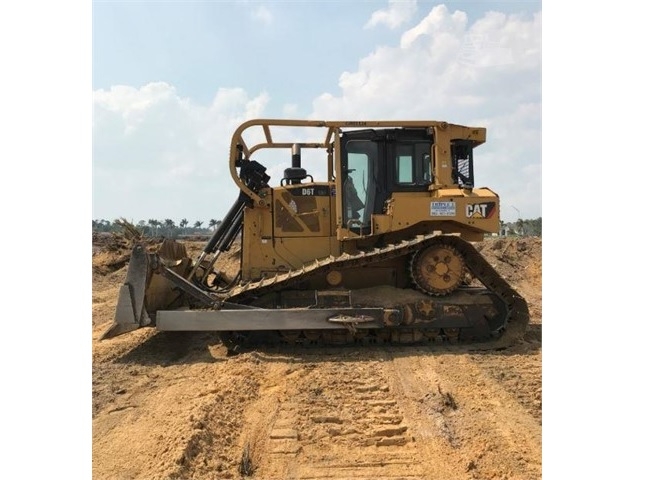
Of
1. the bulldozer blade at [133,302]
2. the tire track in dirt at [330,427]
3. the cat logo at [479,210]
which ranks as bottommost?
the tire track in dirt at [330,427]

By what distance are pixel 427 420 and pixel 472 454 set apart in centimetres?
66

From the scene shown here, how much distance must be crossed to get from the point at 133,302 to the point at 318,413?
3.23 metres

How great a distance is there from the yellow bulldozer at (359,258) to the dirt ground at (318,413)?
16.4 inches

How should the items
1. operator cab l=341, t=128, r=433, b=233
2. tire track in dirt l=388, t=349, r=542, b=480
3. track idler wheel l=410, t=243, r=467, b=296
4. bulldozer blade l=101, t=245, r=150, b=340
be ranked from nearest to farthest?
tire track in dirt l=388, t=349, r=542, b=480, bulldozer blade l=101, t=245, r=150, b=340, track idler wheel l=410, t=243, r=467, b=296, operator cab l=341, t=128, r=433, b=233

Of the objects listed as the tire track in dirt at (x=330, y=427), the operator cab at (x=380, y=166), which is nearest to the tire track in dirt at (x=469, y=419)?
the tire track in dirt at (x=330, y=427)

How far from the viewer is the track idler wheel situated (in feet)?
21.5

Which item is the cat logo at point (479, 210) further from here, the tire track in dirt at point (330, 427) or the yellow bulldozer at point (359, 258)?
the tire track in dirt at point (330, 427)

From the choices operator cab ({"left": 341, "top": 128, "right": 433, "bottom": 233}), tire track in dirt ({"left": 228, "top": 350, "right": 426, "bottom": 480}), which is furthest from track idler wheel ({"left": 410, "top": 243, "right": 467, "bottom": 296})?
tire track in dirt ({"left": 228, "top": 350, "right": 426, "bottom": 480})

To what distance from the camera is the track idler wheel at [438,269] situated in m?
6.54

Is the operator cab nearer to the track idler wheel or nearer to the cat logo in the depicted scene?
the cat logo

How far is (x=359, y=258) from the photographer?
643 centimetres

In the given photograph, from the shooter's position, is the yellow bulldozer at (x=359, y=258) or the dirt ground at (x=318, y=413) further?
the yellow bulldozer at (x=359, y=258)

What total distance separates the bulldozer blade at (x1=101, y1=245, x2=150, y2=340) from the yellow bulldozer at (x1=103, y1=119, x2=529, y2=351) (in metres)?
0.01

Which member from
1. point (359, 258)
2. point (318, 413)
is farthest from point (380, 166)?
point (318, 413)
